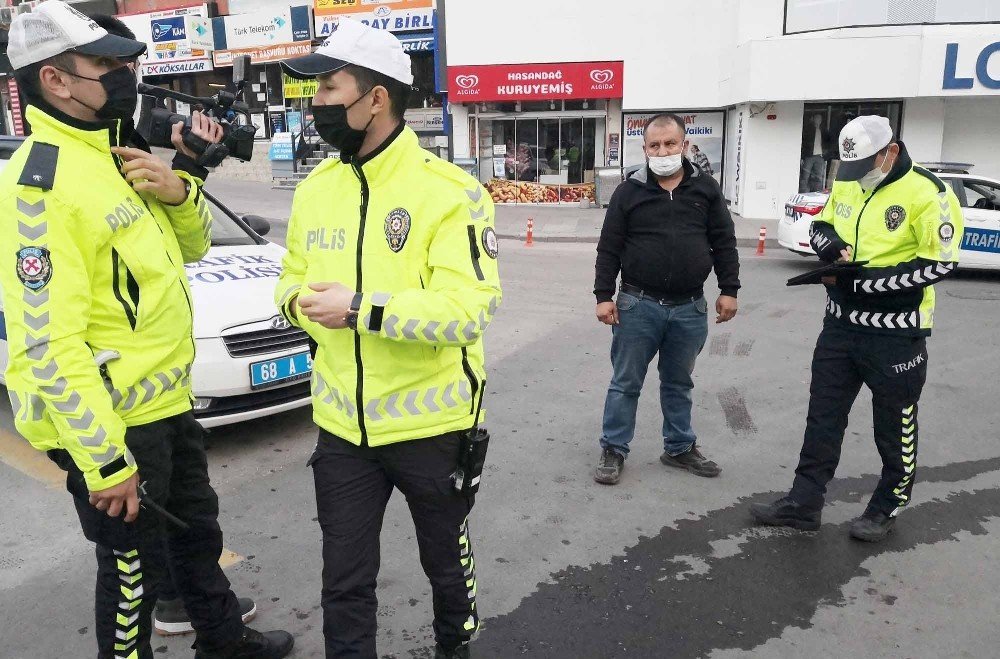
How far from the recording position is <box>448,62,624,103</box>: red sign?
20578 mm

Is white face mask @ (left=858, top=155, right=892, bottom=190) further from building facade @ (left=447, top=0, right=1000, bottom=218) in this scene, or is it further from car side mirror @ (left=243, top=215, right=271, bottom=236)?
building facade @ (left=447, top=0, right=1000, bottom=218)

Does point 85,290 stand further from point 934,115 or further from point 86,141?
point 934,115

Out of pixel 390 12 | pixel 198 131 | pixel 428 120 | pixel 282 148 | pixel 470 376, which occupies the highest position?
pixel 390 12

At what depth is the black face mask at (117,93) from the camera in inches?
90.0

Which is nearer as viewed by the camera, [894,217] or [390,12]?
[894,217]

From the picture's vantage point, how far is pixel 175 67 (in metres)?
29.2

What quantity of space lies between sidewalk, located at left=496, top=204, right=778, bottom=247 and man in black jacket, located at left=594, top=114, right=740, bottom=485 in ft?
36.2

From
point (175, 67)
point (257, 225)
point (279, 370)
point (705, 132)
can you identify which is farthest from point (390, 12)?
point (279, 370)

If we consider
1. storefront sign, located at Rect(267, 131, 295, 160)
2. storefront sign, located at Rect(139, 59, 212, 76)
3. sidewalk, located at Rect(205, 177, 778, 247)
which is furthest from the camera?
storefront sign, located at Rect(139, 59, 212, 76)

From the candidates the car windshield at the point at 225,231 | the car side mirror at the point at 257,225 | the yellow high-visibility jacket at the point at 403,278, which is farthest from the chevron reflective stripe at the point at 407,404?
the car side mirror at the point at 257,225

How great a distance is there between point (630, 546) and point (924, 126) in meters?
17.3

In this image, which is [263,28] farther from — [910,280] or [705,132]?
[910,280]

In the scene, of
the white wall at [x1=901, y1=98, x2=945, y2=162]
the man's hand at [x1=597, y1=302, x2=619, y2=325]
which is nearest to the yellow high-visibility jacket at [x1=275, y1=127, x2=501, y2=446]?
the man's hand at [x1=597, y1=302, x2=619, y2=325]

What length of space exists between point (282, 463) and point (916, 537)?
3.34m
